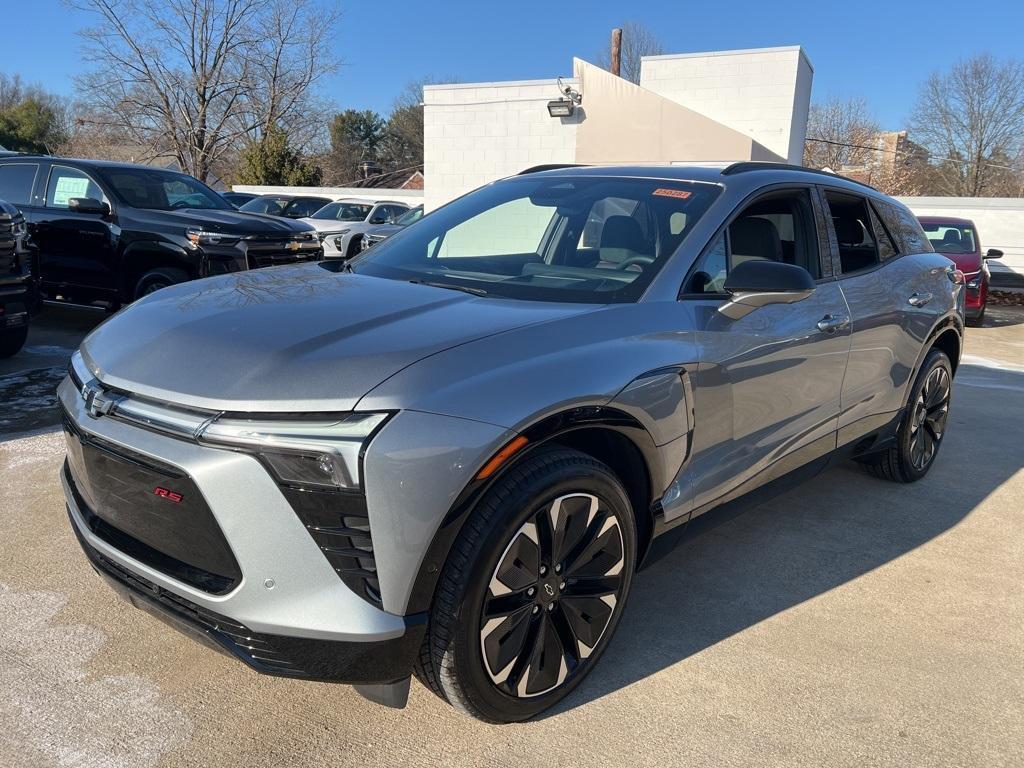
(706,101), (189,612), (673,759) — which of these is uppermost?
(706,101)

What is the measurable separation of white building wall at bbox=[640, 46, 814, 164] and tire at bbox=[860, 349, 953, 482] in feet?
40.1

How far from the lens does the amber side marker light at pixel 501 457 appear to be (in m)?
2.07

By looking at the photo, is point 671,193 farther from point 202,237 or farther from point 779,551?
point 202,237

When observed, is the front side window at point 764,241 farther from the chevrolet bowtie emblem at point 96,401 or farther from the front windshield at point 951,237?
the front windshield at point 951,237

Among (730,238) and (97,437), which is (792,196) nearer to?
(730,238)

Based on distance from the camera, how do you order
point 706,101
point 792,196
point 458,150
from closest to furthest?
point 792,196 → point 458,150 → point 706,101

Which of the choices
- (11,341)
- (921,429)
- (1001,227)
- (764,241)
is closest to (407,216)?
(11,341)

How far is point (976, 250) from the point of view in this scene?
12758 millimetres

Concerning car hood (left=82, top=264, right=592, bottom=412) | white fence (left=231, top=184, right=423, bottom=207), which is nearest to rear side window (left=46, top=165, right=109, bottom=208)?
car hood (left=82, top=264, right=592, bottom=412)

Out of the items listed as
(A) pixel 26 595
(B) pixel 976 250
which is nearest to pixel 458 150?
(B) pixel 976 250

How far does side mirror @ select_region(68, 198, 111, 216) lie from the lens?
25.1ft

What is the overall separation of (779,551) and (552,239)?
1838 millimetres

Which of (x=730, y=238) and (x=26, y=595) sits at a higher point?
(x=730, y=238)

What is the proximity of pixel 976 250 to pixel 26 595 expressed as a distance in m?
13.8
